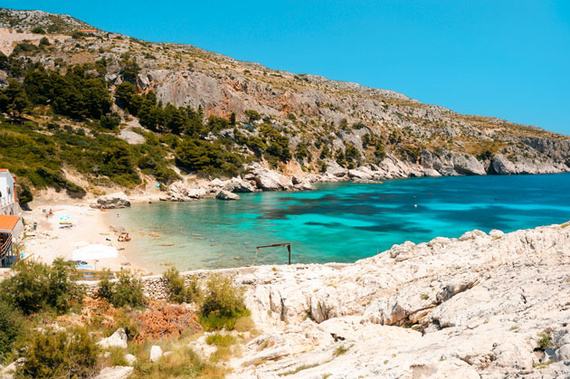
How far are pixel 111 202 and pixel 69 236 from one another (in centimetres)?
1582

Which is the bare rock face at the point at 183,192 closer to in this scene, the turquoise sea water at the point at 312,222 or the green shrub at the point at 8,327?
the turquoise sea water at the point at 312,222

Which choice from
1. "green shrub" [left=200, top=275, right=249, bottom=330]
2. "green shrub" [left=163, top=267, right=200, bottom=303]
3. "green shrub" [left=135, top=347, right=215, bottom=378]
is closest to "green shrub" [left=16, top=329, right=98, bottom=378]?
"green shrub" [left=135, top=347, right=215, bottom=378]

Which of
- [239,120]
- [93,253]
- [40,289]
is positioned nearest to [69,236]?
[93,253]

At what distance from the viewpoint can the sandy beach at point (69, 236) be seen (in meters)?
18.8

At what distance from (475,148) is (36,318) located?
441 ft

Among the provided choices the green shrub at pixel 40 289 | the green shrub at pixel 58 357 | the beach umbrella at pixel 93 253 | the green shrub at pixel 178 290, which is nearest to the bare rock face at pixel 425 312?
the green shrub at pixel 178 290

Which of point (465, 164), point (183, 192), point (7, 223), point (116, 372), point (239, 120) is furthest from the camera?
point (465, 164)

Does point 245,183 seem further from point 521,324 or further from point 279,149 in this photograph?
point 521,324

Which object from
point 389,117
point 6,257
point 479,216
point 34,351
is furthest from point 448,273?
point 389,117

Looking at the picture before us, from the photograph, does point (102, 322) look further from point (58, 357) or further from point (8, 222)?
point (8, 222)

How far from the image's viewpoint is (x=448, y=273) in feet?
35.5

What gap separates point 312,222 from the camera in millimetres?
36438

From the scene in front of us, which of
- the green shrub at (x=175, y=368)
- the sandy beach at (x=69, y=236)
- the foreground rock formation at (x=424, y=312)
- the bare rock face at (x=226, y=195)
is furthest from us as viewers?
the bare rock face at (x=226, y=195)

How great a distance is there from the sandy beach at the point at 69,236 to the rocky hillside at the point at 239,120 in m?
12.2
